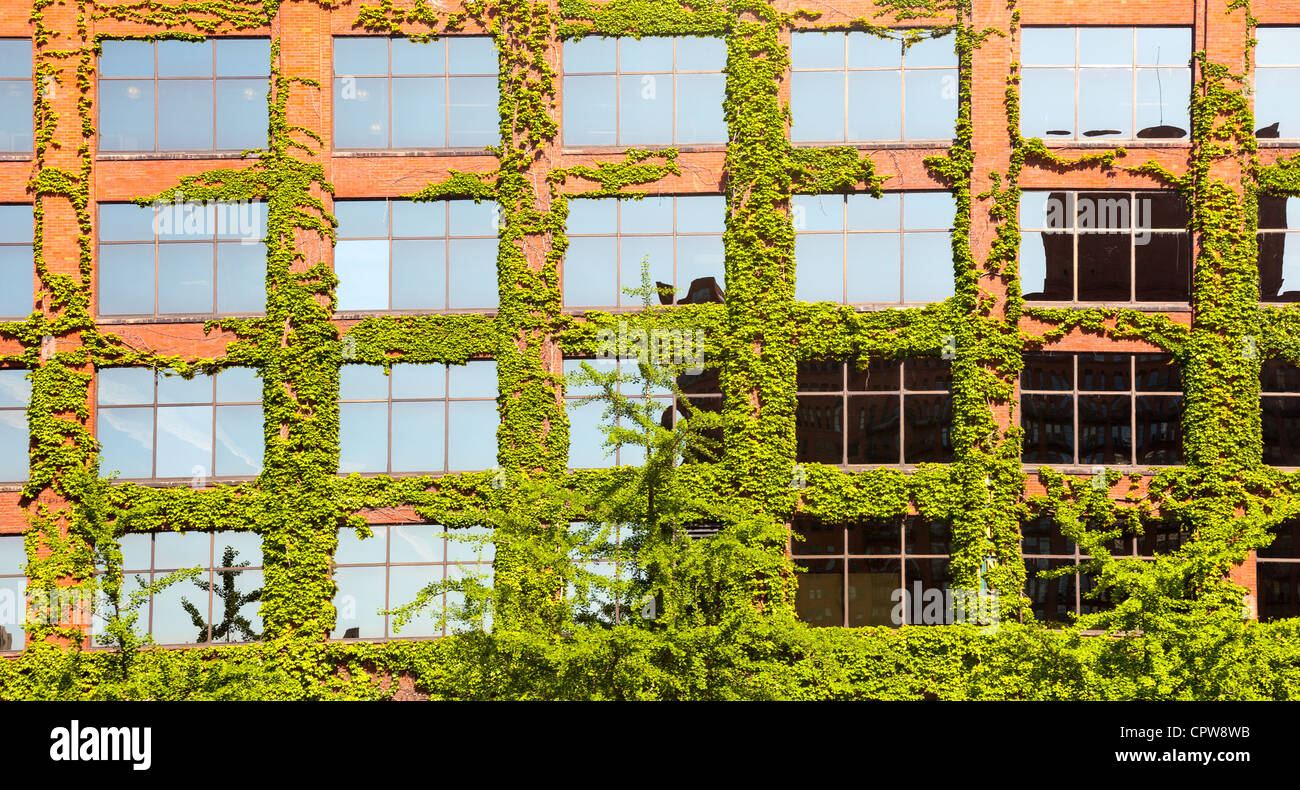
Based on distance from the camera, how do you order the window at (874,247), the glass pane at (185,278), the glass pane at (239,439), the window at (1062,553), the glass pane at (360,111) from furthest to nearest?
the glass pane at (360,111), the glass pane at (185,278), the window at (874,247), the glass pane at (239,439), the window at (1062,553)

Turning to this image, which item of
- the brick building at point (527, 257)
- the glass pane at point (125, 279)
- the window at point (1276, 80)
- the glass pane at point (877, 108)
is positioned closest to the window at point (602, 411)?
the brick building at point (527, 257)

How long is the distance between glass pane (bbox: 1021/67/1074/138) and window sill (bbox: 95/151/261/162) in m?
21.3

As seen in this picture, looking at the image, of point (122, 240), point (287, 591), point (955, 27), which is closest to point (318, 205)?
point (122, 240)

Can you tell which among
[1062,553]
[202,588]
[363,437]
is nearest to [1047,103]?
[1062,553]

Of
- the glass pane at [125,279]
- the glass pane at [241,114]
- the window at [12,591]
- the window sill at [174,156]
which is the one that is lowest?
the window at [12,591]

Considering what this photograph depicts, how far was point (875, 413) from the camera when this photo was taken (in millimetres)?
27750

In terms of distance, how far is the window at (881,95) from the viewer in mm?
28391

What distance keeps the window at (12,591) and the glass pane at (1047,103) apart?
1163 inches

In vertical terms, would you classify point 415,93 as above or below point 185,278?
above

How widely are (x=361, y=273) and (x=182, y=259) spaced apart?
5.00m

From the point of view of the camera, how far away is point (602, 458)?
90.8 feet

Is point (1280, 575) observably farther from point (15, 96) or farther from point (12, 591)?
point (15, 96)

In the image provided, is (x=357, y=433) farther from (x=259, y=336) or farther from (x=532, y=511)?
(x=532, y=511)

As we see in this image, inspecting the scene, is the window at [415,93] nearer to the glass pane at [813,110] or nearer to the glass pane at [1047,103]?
the glass pane at [813,110]
